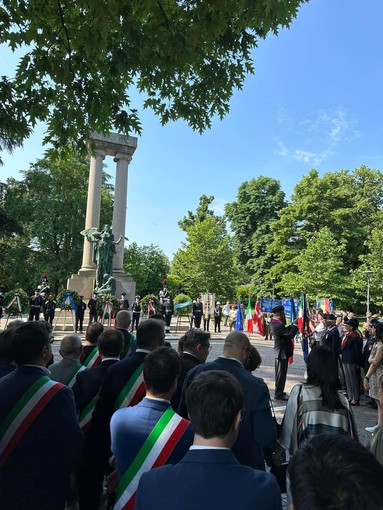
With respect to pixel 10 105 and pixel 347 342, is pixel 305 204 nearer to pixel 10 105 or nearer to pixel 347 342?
pixel 347 342

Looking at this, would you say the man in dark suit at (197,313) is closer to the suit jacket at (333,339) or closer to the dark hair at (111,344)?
the suit jacket at (333,339)

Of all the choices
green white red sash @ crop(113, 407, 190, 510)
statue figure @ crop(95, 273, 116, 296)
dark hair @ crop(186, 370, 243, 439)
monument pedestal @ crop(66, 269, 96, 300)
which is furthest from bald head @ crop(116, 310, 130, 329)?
monument pedestal @ crop(66, 269, 96, 300)

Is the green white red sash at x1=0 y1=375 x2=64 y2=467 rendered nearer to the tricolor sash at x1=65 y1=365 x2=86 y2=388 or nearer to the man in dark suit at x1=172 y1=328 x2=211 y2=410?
the tricolor sash at x1=65 y1=365 x2=86 y2=388

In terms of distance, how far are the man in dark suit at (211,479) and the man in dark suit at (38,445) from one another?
110 cm

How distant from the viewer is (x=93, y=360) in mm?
4371

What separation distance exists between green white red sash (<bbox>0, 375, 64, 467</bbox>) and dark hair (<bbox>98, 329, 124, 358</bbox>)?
1.28 metres

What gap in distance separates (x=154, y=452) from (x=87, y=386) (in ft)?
4.81

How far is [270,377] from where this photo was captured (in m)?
9.83

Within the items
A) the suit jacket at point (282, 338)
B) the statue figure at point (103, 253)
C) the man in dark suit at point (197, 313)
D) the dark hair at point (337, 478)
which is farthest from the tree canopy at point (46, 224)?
the dark hair at point (337, 478)

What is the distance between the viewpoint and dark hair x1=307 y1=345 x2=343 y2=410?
2783 millimetres

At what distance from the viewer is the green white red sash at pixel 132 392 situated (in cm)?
308

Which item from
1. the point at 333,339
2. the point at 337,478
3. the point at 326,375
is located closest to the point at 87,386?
the point at 326,375

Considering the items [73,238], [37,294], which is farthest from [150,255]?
[37,294]

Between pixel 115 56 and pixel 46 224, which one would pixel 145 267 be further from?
pixel 115 56
